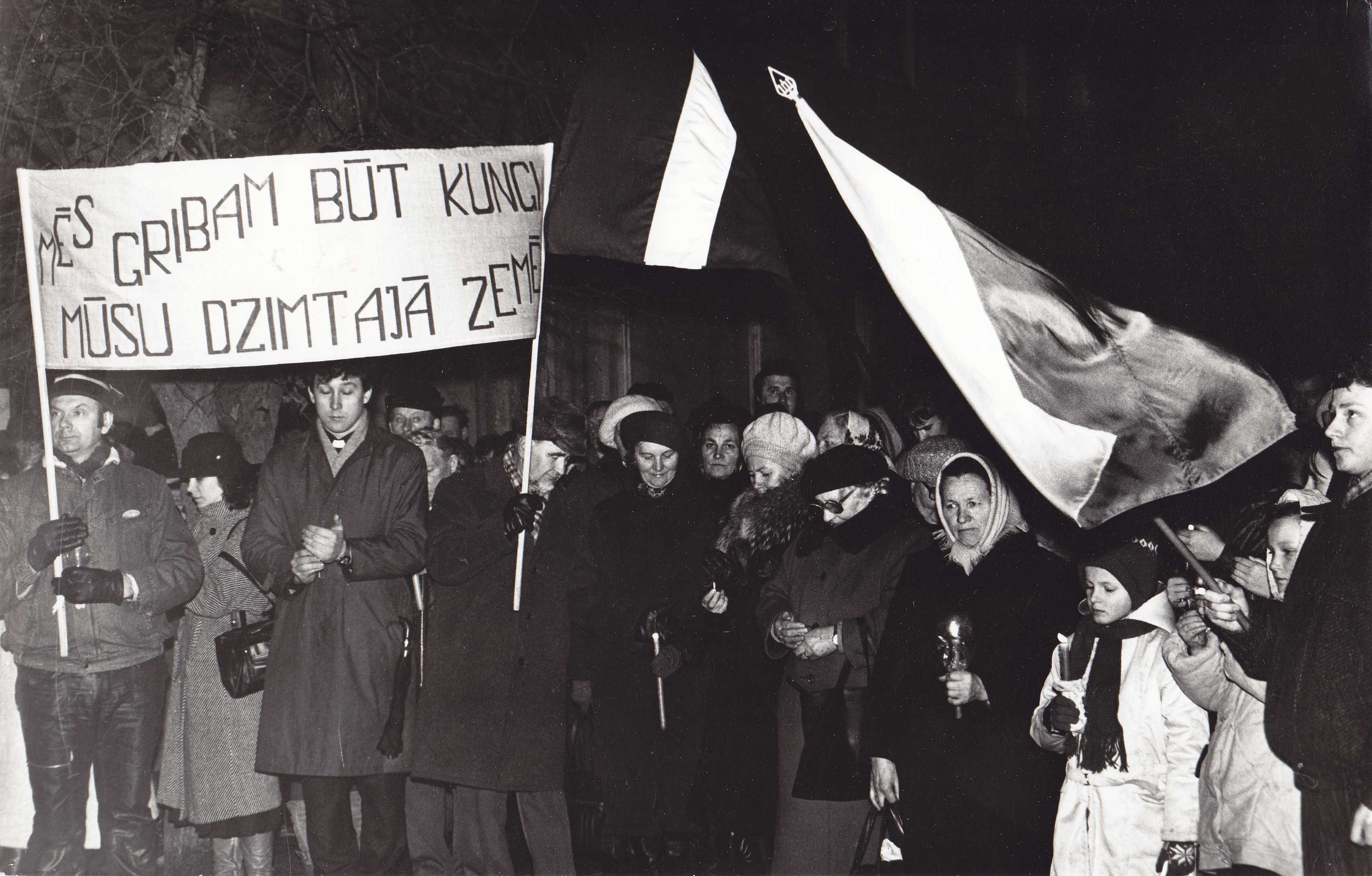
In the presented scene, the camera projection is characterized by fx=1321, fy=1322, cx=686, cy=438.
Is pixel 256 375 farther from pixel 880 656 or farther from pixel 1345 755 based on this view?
pixel 1345 755

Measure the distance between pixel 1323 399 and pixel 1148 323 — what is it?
0.76 meters

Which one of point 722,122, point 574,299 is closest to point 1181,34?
point 574,299

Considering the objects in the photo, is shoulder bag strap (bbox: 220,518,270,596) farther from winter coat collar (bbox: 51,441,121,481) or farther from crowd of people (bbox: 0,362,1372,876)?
winter coat collar (bbox: 51,441,121,481)

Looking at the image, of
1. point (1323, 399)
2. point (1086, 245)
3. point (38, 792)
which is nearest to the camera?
point (1323, 399)

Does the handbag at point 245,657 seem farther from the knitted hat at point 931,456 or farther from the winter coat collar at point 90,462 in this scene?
the knitted hat at point 931,456

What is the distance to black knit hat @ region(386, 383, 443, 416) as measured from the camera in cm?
753

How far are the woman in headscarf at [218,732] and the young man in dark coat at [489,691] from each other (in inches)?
28.7

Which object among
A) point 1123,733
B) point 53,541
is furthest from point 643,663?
point 53,541

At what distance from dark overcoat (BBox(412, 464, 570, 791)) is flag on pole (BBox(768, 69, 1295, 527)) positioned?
2.65 metres

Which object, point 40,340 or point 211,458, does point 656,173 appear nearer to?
point 40,340

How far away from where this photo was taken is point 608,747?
19.7 feet

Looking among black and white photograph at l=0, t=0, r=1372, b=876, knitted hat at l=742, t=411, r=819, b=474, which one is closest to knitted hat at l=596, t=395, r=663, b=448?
black and white photograph at l=0, t=0, r=1372, b=876

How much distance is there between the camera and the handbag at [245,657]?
231 inches

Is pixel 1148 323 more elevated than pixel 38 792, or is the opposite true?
pixel 1148 323
